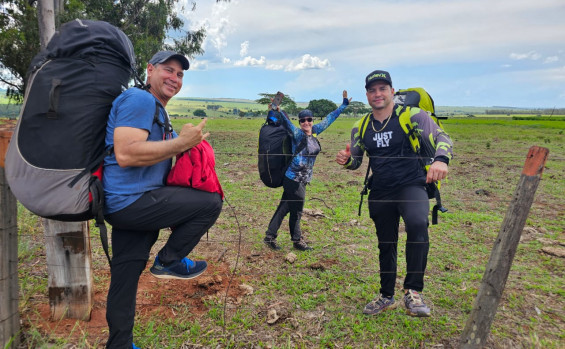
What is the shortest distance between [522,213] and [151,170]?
8.62 feet

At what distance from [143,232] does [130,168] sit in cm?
46

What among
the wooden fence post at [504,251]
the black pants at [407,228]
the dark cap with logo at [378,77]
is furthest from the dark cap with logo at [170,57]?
the wooden fence post at [504,251]

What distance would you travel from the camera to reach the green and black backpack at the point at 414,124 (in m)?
3.27

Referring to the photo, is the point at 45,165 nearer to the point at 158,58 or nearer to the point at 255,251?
the point at 158,58

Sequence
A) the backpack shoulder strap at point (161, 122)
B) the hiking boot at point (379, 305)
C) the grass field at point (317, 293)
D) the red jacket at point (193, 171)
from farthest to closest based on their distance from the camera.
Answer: the hiking boot at point (379, 305), the grass field at point (317, 293), the red jacket at point (193, 171), the backpack shoulder strap at point (161, 122)

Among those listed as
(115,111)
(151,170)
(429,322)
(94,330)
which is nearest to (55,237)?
(94,330)

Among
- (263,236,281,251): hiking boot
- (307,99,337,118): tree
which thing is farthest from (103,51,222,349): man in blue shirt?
(307,99,337,118): tree

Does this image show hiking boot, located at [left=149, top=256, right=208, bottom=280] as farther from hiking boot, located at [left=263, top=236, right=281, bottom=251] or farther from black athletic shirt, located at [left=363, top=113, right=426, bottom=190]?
hiking boot, located at [left=263, top=236, right=281, bottom=251]

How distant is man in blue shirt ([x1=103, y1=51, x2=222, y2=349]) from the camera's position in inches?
75.1

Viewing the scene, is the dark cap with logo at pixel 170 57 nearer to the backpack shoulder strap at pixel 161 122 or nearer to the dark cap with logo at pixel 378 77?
the backpack shoulder strap at pixel 161 122

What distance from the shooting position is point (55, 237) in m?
2.89

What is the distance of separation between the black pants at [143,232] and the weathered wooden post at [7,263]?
970mm

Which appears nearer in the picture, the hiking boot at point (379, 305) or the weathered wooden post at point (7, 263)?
the weathered wooden post at point (7, 263)

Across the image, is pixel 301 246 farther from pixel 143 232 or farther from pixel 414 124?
pixel 143 232
